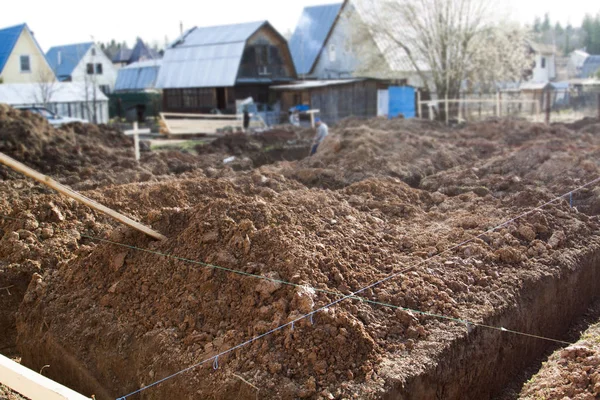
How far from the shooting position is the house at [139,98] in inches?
1735

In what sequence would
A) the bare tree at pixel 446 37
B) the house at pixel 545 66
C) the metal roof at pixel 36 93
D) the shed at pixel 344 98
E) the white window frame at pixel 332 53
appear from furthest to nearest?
the house at pixel 545 66
the white window frame at pixel 332 53
the metal roof at pixel 36 93
the shed at pixel 344 98
the bare tree at pixel 446 37

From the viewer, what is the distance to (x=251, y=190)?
10.0m

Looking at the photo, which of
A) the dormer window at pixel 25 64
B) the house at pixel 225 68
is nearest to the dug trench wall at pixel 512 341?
the house at pixel 225 68

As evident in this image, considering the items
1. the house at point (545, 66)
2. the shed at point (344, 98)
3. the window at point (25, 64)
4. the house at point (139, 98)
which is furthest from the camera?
the house at point (545, 66)

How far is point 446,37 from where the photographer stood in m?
32.9

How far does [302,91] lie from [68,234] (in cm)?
2946

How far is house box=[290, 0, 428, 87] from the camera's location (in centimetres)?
3491

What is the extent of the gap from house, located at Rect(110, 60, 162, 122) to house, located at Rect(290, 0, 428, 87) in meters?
10.5

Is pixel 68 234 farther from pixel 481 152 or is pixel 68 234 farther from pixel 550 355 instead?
pixel 481 152

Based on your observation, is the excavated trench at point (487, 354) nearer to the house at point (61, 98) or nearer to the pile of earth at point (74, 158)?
the pile of earth at point (74, 158)

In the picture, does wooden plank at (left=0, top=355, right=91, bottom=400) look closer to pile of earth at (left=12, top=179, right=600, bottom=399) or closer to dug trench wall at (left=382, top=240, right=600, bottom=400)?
pile of earth at (left=12, top=179, right=600, bottom=399)

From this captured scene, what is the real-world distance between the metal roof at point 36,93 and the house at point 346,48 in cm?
1415

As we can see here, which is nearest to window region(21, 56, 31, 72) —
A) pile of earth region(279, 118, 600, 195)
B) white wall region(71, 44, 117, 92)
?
white wall region(71, 44, 117, 92)

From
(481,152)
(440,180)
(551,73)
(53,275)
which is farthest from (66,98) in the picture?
(551,73)
